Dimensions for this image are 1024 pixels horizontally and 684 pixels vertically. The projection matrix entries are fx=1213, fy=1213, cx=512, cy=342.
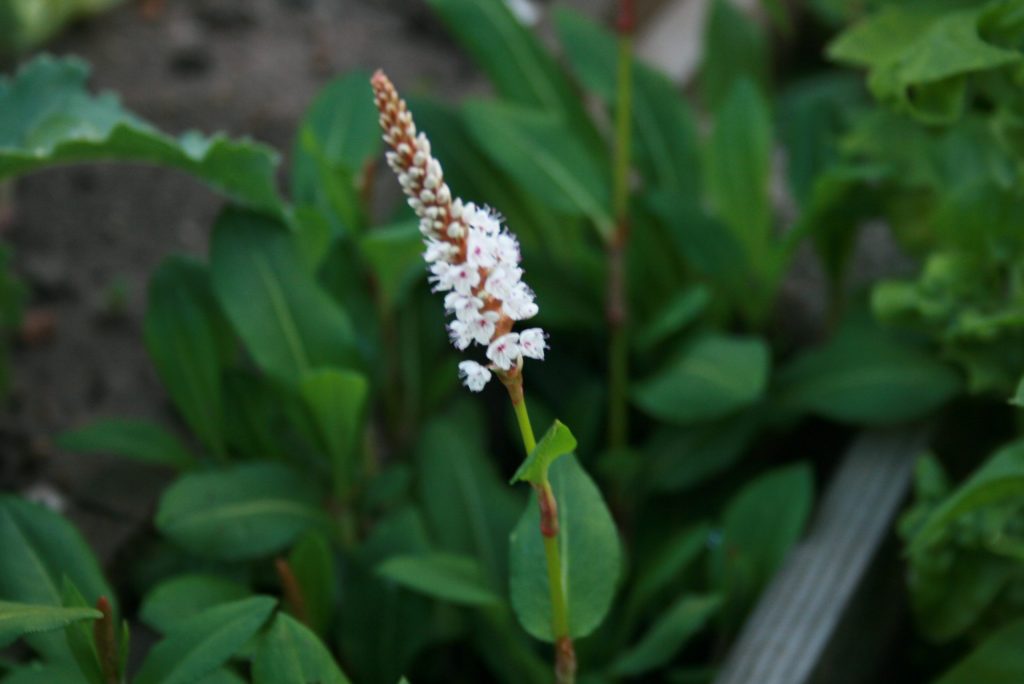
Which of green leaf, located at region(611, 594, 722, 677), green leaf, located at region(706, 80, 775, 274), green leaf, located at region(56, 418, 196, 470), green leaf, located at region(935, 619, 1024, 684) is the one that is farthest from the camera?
green leaf, located at region(706, 80, 775, 274)

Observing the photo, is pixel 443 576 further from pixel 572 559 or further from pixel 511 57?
pixel 511 57

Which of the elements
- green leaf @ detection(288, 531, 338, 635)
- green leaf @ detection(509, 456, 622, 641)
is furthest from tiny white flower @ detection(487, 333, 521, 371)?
green leaf @ detection(288, 531, 338, 635)

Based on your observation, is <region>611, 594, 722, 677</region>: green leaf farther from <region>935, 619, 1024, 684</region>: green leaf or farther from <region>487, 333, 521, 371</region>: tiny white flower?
<region>487, 333, 521, 371</region>: tiny white flower

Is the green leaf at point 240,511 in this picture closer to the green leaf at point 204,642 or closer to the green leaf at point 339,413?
the green leaf at point 339,413

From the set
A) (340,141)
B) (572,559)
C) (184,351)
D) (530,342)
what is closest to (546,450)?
(530,342)

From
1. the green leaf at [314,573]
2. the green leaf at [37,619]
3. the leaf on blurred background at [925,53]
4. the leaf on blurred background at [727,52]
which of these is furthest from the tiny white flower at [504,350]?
the leaf on blurred background at [727,52]

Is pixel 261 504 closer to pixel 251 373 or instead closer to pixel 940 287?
pixel 251 373

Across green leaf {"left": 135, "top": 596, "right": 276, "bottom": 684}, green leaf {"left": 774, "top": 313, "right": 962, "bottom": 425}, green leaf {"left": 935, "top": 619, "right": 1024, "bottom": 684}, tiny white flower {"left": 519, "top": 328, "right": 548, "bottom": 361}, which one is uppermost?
tiny white flower {"left": 519, "top": 328, "right": 548, "bottom": 361}

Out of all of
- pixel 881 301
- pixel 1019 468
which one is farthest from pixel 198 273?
pixel 1019 468
